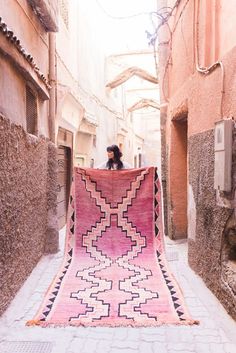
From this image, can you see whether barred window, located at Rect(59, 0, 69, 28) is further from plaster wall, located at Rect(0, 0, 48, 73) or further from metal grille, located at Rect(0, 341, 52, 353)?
metal grille, located at Rect(0, 341, 52, 353)

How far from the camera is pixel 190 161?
4.61 m

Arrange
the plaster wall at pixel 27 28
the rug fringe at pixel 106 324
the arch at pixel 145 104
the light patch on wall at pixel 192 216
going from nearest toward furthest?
the rug fringe at pixel 106 324 < the plaster wall at pixel 27 28 < the light patch on wall at pixel 192 216 < the arch at pixel 145 104

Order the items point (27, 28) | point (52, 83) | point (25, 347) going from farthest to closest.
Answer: point (52, 83), point (27, 28), point (25, 347)

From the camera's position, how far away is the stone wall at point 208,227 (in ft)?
10.5

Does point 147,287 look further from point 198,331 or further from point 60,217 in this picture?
point 60,217

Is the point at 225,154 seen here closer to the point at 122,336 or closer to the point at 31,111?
the point at 122,336

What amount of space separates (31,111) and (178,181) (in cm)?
298

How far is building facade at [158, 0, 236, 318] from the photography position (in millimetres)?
3197

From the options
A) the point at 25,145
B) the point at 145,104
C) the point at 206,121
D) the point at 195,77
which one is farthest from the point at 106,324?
the point at 145,104

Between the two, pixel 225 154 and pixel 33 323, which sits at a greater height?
pixel 225 154

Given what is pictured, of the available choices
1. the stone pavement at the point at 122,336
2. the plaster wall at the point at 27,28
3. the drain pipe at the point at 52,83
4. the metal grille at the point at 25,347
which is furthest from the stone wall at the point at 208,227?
the plaster wall at the point at 27,28

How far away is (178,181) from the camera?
641 cm

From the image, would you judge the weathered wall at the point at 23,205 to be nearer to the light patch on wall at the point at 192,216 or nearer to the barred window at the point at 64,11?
the light patch on wall at the point at 192,216

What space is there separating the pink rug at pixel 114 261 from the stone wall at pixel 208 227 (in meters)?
0.38
